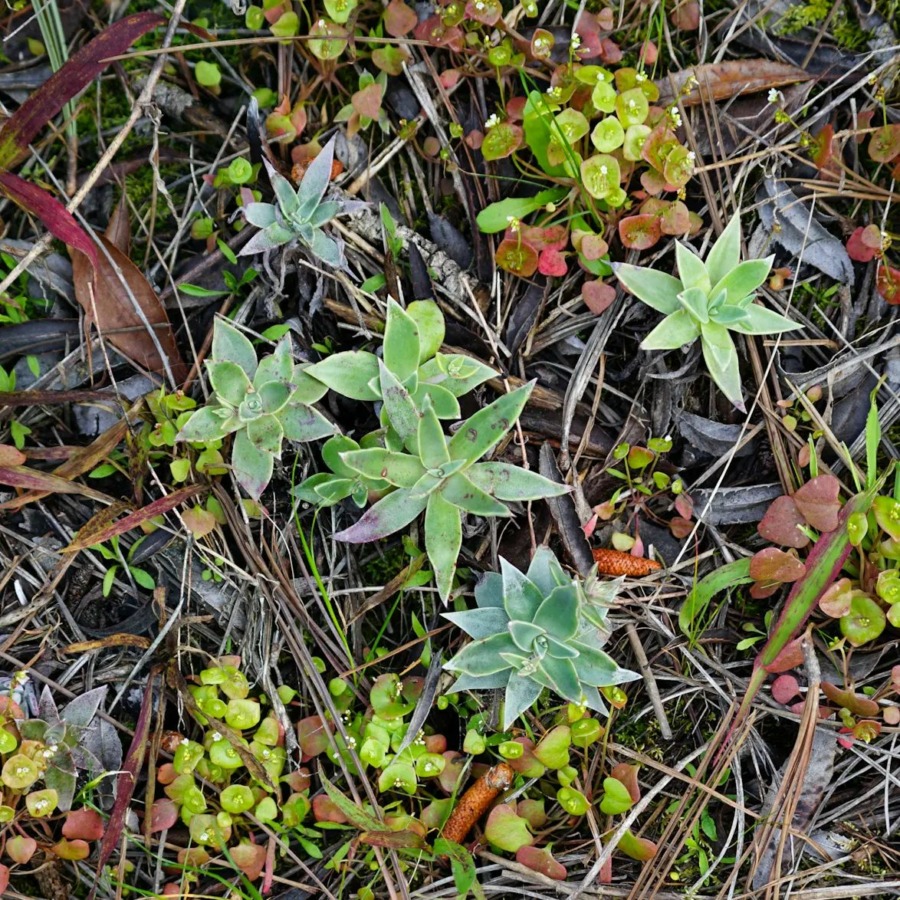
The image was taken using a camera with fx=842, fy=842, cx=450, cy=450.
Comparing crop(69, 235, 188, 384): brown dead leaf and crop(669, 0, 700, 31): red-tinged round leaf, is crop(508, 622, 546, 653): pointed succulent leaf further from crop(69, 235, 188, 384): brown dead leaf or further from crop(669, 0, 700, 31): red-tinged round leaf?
crop(669, 0, 700, 31): red-tinged round leaf

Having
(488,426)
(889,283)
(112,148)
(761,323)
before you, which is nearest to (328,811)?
(488,426)

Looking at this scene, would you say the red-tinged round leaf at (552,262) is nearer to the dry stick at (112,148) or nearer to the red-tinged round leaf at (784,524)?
the red-tinged round leaf at (784,524)

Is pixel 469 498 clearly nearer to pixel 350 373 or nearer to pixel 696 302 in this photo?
pixel 350 373

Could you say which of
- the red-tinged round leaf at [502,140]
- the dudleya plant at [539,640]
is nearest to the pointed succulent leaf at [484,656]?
the dudleya plant at [539,640]

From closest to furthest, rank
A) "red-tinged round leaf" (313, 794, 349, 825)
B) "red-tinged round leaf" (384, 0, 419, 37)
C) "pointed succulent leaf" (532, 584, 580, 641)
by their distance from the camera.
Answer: "pointed succulent leaf" (532, 584, 580, 641)
"red-tinged round leaf" (313, 794, 349, 825)
"red-tinged round leaf" (384, 0, 419, 37)

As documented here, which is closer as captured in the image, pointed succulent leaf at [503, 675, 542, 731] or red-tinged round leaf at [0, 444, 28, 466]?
pointed succulent leaf at [503, 675, 542, 731]

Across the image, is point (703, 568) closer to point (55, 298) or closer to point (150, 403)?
point (150, 403)

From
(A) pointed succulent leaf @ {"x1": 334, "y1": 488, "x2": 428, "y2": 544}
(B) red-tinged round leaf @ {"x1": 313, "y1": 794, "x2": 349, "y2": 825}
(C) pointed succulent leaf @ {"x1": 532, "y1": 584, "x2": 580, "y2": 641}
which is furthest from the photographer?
(B) red-tinged round leaf @ {"x1": 313, "y1": 794, "x2": 349, "y2": 825}

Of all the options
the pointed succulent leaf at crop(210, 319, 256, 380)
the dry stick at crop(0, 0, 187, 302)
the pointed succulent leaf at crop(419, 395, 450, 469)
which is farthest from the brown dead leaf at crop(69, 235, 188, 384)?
the pointed succulent leaf at crop(419, 395, 450, 469)
